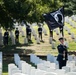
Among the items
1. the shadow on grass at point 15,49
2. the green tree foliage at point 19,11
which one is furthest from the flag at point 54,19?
the shadow on grass at point 15,49

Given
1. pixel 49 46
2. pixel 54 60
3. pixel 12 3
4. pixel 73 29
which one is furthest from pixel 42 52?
pixel 73 29

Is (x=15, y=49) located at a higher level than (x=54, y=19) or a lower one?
lower

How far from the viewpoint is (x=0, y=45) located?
95.3 ft

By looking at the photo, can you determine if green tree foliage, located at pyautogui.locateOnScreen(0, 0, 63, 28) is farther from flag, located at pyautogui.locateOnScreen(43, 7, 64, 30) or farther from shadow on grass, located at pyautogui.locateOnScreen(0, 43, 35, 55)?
flag, located at pyautogui.locateOnScreen(43, 7, 64, 30)

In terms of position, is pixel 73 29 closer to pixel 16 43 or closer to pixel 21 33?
pixel 21 33

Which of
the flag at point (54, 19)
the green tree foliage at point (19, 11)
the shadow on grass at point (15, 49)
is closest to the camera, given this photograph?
the flag at point (54, 19)

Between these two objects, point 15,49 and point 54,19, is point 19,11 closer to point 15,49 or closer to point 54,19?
point 54,19

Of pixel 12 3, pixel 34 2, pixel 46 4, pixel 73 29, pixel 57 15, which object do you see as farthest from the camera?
pixel 73 29

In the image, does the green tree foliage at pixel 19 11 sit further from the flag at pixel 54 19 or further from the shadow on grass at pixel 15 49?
the flag at pixel 54 19

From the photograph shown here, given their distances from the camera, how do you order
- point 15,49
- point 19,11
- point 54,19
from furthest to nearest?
1. point 15,49
2. point 19,11
3. point 54,19

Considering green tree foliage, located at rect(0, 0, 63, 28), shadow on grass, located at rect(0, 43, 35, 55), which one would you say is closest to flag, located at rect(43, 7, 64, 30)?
green tree foliage, located at rect(0, 0, 63, 28)

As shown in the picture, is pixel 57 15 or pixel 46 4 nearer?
pixel 57 15

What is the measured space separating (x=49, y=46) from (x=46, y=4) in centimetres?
348

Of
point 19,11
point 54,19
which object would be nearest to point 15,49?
point 19,11
